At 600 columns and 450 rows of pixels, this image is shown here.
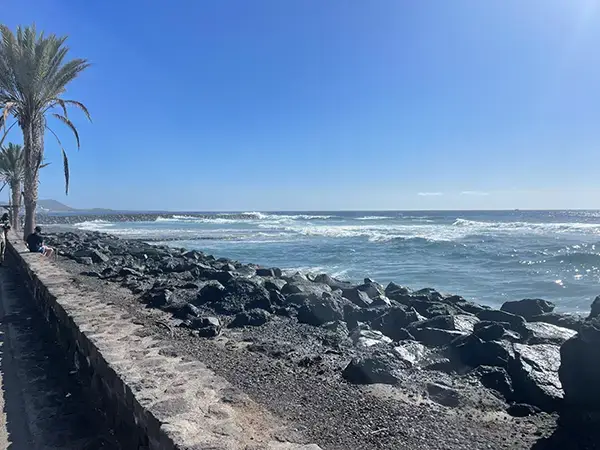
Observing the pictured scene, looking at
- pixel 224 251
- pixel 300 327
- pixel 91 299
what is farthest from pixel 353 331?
pixel 224 251

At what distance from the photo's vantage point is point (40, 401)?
4.52 metres

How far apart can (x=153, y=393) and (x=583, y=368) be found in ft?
12.2

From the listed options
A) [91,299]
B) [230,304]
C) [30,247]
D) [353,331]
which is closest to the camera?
[91,299]

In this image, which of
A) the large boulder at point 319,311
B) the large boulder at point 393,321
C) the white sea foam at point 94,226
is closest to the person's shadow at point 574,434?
the large boulder at point 393,321

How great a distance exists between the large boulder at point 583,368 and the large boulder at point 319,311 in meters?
4.23

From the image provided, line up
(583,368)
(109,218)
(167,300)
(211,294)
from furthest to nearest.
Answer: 1. (109,218)
2. (211,294)
3. (167,300)
4. (583,368)

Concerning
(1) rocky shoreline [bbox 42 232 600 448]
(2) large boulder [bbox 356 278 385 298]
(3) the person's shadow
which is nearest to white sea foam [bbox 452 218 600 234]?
(2) large boulder [bbox 356 278 385 298]

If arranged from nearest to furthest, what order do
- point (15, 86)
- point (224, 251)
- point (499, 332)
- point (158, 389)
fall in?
point (158, 389), point (499, 332), point (15, 86), point (224, 251)

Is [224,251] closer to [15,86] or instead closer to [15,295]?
[15,86]

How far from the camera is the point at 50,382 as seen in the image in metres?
4.99

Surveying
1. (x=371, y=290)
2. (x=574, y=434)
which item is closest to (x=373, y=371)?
(x=574, y=434)

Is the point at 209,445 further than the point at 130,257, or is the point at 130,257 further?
the point at 130,257

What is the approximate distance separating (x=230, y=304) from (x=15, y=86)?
469 inches

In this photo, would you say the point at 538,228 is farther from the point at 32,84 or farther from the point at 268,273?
the point at 32,84
